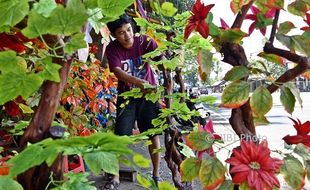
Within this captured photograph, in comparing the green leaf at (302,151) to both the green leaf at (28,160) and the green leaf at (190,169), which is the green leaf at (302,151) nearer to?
the green leaf at (190,169)

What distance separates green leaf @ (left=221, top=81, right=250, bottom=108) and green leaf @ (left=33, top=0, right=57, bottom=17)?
1.36 feet

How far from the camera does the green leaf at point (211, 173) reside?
0.71m

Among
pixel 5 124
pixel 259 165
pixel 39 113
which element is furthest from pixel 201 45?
pixel 5 124

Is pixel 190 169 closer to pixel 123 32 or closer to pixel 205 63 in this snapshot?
pixel 205 63

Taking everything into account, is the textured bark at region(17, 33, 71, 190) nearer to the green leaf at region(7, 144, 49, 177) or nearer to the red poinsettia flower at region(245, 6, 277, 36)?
the green leaf at region(7, 144, 49, 177)

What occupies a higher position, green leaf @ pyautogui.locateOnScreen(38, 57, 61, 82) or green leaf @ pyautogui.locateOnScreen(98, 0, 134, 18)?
green leaf @ pyautogui.locateOnScreen(98, 0, 134, 18)

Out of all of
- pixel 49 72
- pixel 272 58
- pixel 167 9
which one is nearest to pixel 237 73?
pixel 272 58

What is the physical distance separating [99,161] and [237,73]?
444 mm

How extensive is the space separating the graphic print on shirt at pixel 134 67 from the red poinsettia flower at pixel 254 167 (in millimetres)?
1471

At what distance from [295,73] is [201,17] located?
23 cm

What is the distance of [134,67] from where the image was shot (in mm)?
2191

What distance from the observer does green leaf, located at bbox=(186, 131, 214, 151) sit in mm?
774

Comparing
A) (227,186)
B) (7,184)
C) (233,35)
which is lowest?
(227,186)

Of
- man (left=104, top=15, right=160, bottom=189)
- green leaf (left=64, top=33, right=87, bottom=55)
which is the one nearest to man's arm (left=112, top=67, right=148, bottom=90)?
man (left=104, top=15, right=160, bottom=189)
